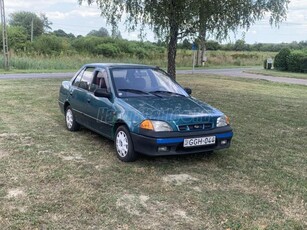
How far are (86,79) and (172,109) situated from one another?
2.27m

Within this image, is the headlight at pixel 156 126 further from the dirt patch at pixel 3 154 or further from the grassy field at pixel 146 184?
the dirt patch at pixel 3 154

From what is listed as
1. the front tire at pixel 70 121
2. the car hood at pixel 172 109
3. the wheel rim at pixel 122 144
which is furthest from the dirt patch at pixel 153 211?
the front tire at pixel 70 121

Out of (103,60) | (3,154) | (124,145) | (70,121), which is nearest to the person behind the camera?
(124,145)

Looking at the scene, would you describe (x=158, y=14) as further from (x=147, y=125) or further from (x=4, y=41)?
(x=4, y=41)

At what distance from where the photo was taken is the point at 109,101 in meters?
5.98

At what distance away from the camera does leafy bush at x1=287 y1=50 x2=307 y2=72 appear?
31.8 metres

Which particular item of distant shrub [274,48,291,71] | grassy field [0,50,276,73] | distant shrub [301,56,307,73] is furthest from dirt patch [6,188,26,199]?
distant shrub [274,48,291,71]

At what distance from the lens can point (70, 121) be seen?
7547 mm

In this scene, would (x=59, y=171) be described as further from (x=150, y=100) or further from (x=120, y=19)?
(x=120, y=19)

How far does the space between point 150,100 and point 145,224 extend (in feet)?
8.70

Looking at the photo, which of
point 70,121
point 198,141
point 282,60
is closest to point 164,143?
point 198,141

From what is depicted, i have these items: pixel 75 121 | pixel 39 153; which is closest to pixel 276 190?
pixel 39 153

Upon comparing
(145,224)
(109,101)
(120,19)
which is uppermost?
(120,19)

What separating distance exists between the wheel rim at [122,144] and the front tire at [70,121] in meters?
1.96
